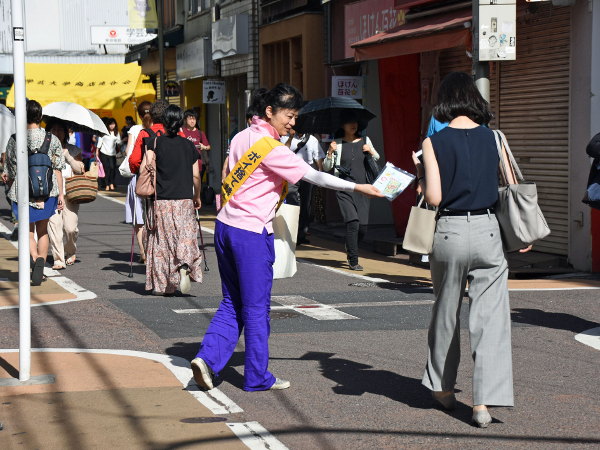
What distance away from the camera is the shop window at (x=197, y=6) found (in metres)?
26.9

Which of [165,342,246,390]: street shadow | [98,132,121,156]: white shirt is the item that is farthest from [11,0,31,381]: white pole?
[98,132,121,156]: white shirt

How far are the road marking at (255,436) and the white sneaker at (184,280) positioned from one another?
170 inches

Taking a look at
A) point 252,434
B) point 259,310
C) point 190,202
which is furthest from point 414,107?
point 252,434

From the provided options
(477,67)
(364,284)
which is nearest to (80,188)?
(364,284)

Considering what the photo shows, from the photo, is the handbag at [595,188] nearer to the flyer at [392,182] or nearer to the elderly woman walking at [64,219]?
the flyer at [392,182]

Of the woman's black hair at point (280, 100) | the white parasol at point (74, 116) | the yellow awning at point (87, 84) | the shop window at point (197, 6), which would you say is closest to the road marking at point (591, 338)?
the woman's black hair at point (280, 100)

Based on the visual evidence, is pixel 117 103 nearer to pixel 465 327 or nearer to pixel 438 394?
pixel 465 327

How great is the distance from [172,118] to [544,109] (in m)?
5.34

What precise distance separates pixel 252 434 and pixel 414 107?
35.4 feet

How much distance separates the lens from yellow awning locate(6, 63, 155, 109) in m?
32.8

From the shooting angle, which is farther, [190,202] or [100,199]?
[100,199]

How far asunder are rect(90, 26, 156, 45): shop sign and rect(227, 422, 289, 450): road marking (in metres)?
27.1

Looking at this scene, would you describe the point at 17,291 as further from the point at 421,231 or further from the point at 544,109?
the point at 544,109

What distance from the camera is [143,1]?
2727 centimetres
